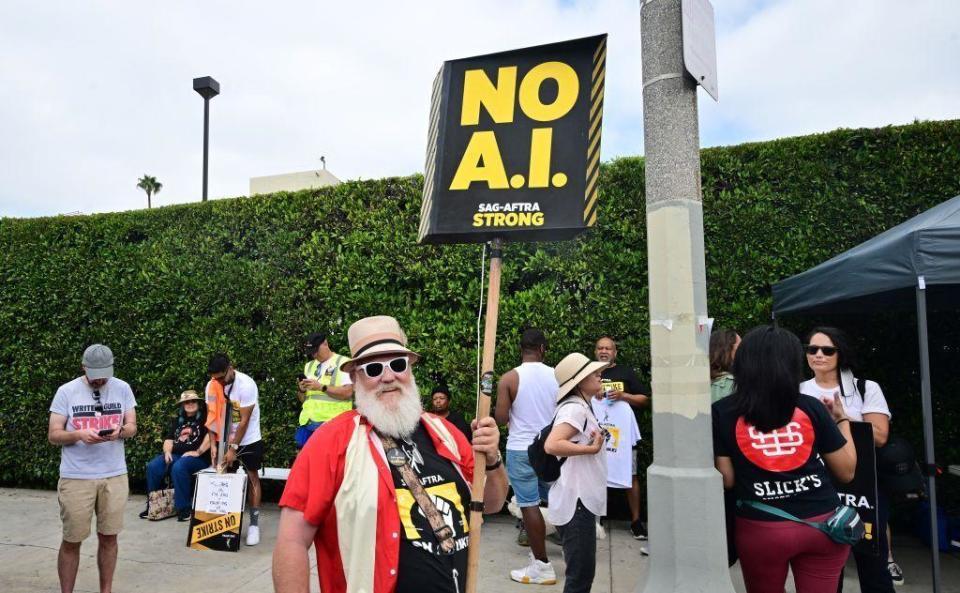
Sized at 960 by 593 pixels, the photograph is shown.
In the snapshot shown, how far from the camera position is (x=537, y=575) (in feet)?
16.8

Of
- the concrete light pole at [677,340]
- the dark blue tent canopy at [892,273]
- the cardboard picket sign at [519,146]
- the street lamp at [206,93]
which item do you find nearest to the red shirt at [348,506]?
the cardboard picket sign at [519,146]

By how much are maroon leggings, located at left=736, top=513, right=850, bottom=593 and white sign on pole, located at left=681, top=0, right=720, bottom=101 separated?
85.0 inches

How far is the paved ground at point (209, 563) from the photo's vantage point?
5090mm

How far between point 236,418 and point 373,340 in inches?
187

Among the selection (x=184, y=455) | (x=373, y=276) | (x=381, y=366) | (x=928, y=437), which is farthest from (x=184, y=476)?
(x=928, y=437)

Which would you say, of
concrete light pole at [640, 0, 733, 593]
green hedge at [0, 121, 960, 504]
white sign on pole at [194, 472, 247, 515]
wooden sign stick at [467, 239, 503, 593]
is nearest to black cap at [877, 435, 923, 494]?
concrete light pole at [640, 0, 733, 593]

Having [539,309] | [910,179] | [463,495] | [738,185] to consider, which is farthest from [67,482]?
[910,179]

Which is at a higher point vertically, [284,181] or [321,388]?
[284,181]

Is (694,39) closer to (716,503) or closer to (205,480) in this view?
(716,503)

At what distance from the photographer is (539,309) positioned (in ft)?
22.2

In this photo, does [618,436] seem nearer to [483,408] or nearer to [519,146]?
[483,408]

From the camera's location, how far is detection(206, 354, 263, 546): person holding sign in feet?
21.6

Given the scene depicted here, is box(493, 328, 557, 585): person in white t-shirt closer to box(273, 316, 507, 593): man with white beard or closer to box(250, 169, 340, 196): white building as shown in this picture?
box(273, 316, 507, 593): man with white beard

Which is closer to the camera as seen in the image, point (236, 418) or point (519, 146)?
point (519, 146)
